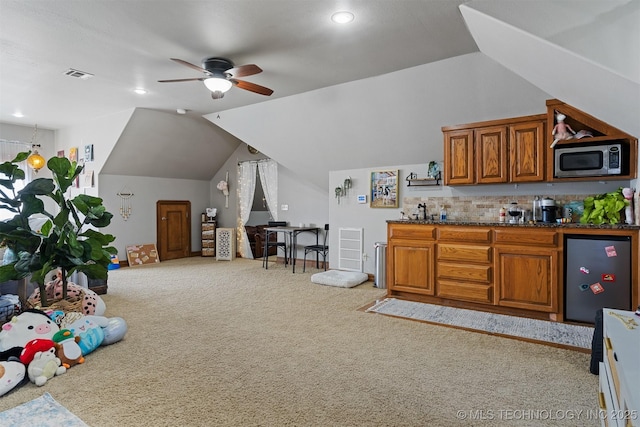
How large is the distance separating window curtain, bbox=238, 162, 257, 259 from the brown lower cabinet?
4327 millimetres

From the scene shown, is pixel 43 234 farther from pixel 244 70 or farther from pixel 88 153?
pixel 88 153

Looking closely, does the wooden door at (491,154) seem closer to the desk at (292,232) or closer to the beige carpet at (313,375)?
the beige carpet at (313,375)

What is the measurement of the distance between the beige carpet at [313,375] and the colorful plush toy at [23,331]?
0.36m

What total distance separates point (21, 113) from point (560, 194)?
8.44m

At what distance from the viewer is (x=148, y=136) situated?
6809 mm

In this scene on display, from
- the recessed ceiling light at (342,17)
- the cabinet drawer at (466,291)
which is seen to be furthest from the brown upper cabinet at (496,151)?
the recessed ceiling light at (342,17)

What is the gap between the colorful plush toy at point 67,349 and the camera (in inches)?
109

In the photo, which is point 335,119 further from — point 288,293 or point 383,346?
Answer: point 383,346

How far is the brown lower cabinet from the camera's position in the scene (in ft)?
12.0

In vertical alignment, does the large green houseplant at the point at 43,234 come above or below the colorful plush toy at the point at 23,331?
above

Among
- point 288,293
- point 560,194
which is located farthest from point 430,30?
point 288,293

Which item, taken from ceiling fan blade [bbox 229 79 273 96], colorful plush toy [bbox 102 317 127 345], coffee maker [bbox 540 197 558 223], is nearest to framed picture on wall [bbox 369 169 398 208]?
coffee maker [bbox 540 197 558 223]

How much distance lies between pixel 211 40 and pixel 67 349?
293 centimetres

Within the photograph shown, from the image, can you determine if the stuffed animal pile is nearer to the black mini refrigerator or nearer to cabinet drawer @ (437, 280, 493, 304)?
cabinet drawer @ (437, 280, 493, 304)
